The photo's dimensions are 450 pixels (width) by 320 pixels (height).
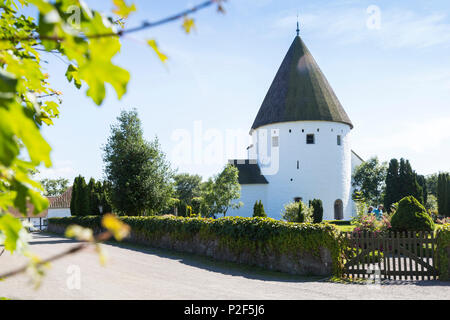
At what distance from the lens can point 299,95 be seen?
43.9 metres

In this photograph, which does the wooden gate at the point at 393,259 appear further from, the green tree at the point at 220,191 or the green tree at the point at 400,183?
the green tree at the point at 400,183

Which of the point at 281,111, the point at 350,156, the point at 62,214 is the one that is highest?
the point at 281,111

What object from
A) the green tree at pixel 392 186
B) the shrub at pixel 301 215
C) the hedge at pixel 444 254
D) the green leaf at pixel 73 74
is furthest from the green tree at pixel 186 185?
the green leaf at pixel 73 74

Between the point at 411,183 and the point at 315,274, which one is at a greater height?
the point at 411,183

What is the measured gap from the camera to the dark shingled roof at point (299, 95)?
4316 centimetres

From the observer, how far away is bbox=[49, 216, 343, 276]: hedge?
11.4 m

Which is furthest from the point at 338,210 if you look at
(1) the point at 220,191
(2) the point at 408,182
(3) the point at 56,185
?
(3) the point at 56,185

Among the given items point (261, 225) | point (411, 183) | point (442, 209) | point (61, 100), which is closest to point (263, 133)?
point (411, 183)

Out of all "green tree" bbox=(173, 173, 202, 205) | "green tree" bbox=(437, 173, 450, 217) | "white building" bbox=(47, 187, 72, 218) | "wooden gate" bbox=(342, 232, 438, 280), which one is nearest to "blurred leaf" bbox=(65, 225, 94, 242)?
"wooden gate" bbox=(342, 232, 438, 280)

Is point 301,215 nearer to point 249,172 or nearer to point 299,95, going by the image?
point 249,172

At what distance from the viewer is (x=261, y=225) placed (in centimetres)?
1316

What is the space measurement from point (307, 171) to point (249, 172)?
267 inches

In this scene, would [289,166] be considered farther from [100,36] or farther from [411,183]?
[100,36]
